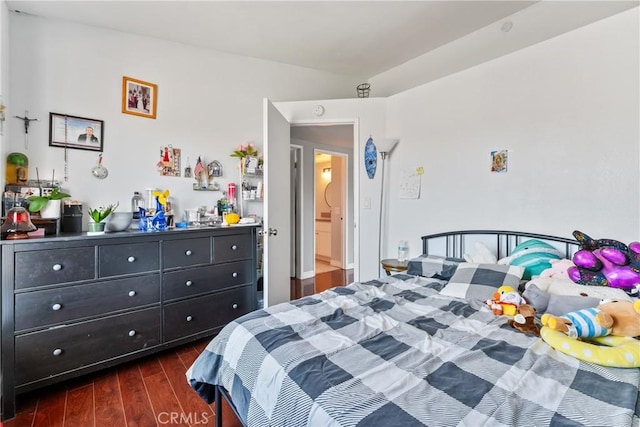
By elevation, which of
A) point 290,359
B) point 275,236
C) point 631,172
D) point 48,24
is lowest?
point 290,359

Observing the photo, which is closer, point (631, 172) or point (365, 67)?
point (631, 172)

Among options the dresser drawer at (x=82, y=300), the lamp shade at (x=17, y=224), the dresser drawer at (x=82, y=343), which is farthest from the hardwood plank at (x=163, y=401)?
the lamp shade at (x=17, y=224)

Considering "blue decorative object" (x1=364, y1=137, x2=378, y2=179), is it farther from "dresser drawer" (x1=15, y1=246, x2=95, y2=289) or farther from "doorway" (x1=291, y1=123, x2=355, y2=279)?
"dresser drawer" (x1=15, y1=246, x2=95, y2=289)

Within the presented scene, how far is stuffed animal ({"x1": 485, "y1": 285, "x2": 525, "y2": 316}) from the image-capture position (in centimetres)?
147

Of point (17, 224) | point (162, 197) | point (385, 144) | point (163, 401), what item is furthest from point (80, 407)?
point (385, 144)

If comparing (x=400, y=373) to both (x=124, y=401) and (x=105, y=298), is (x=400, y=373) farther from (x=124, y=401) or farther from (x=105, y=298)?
(x=105, y=298)

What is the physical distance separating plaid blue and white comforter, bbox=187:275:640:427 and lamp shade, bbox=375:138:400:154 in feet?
6.11

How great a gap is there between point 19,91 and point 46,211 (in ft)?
3.03

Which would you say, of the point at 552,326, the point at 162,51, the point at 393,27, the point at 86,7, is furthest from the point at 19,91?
the point at 552,326

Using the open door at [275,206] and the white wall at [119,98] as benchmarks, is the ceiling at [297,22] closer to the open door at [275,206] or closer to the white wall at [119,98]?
the white wall at [119,98]

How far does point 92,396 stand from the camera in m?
1.79

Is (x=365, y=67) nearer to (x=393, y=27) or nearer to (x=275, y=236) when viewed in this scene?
(x=393, y=27)

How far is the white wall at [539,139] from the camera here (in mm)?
1790

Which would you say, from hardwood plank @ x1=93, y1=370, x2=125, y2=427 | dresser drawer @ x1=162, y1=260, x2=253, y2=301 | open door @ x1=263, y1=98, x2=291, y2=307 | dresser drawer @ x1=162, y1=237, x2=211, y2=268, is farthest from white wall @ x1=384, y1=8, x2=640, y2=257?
hardwood plank @ x1=93, y1=370, x2=125, y2=427
